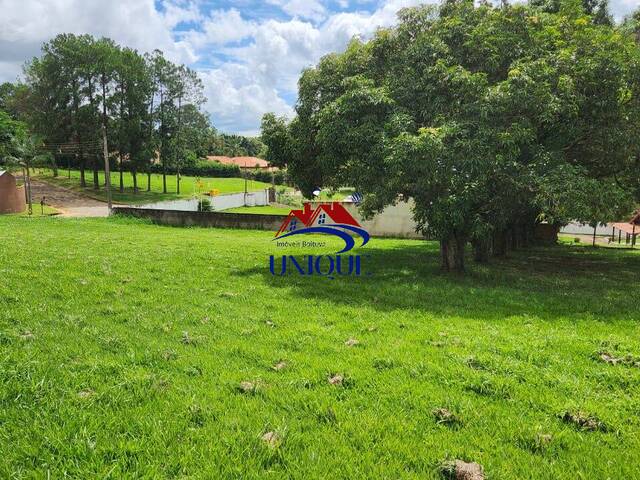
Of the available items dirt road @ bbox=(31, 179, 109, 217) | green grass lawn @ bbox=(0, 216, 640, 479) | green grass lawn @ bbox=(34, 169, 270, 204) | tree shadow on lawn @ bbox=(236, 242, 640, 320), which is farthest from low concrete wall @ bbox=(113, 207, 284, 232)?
green grass lawn @ bbox=(34, 169, 270, 204)

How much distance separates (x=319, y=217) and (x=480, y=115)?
11698mm

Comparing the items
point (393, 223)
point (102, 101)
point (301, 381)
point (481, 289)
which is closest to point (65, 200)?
point (102, 101)

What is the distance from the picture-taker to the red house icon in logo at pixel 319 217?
18.2 meters

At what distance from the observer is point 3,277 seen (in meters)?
6.02

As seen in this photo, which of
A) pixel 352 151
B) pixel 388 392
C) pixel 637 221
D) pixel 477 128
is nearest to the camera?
pixel 388 392

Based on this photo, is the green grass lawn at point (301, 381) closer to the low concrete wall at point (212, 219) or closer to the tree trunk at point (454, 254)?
the tree trunk at point (454, 254)

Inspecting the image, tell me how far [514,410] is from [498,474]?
765 millimetres

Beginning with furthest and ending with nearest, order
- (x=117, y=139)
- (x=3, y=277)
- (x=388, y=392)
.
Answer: (x=117, y=139)
(x=3, y=277)
(x=388, y=392)

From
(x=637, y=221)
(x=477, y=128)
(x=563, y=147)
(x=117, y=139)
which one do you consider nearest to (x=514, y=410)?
(x=477, y=128)

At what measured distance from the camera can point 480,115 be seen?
722 cm

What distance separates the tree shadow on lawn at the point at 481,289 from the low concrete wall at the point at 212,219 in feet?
31.3

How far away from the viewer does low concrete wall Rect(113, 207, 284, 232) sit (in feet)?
64.0

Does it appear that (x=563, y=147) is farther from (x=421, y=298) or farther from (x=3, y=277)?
(x=3, y=277)

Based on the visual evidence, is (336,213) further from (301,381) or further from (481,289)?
(301,381)
